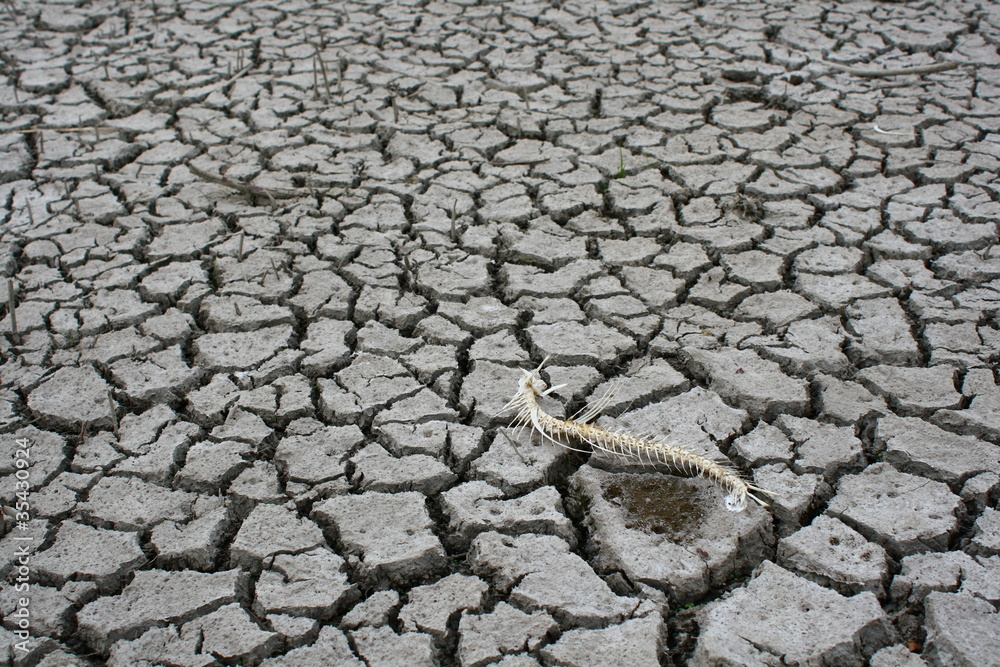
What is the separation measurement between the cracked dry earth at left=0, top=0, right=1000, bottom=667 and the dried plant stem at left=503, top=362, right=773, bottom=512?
0.15ft

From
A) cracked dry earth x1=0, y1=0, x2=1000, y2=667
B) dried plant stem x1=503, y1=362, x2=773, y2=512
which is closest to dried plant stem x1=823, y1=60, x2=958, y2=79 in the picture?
cracked dry earth x1=0, y1=0, x2=1000, y2=667

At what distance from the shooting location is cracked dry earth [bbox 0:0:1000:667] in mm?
1766

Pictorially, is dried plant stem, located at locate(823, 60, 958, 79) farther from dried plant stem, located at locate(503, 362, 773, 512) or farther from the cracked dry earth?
dried plant stem, located at locate(503, 362, 773, 512)

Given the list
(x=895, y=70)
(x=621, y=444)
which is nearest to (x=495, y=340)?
(x=621, y=444)

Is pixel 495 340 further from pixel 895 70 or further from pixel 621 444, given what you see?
pixel 895 70

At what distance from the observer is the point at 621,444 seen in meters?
2.07

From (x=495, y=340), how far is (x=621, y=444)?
58cm

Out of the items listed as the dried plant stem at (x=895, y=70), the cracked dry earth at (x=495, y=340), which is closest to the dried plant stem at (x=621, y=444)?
the cracked dry earth at (x=495, y=340)

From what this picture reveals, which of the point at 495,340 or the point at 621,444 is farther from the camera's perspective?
the point at 495,340

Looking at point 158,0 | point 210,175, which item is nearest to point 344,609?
point 210,175

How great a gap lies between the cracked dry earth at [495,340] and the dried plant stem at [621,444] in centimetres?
4

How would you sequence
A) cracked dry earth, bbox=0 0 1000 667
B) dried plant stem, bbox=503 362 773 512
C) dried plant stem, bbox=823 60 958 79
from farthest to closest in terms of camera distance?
dried plant stem, bbox=823 60 958 79 → dried plant stem, bbox=503 362 773 512 → cracked dry earth, bbox=0 0 1000 667

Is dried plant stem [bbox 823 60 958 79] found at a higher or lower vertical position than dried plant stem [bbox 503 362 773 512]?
higher

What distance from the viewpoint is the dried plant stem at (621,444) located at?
1992 millimetres
